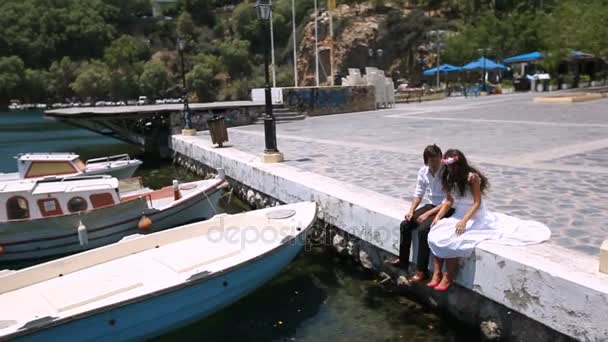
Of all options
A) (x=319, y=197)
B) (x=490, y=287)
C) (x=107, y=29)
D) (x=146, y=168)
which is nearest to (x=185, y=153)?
(x=146, y=168)

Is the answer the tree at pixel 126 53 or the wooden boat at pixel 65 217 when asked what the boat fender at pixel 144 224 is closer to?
the wooden boat at pixel 65 217

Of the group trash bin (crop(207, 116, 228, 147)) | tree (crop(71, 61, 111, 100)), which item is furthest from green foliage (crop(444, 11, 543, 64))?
tree (crop(71, 61, 111, 100))

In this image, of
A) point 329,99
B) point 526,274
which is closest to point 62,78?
point 329,99

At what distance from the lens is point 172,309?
5.75m

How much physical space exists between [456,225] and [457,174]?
0.56 metres

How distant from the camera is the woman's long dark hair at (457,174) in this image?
546 centimetres

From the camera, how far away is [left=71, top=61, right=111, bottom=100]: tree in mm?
100438

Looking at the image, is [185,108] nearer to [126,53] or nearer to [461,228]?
[461,228]

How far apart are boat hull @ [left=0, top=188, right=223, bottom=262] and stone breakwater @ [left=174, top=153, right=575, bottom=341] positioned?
12.1ft

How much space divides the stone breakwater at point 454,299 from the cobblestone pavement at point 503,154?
39.0 inches

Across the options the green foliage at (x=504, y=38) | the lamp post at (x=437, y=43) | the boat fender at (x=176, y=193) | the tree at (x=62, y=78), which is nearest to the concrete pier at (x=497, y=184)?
the boat fender at (x=176, y=193)

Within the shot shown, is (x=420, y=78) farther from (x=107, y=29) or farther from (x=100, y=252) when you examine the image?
(x=107, y=29)

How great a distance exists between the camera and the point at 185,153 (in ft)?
64.4

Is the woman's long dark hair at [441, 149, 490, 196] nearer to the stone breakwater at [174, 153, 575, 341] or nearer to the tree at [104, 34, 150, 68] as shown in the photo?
the stone breakwater at [174, 153, 575, 341]
